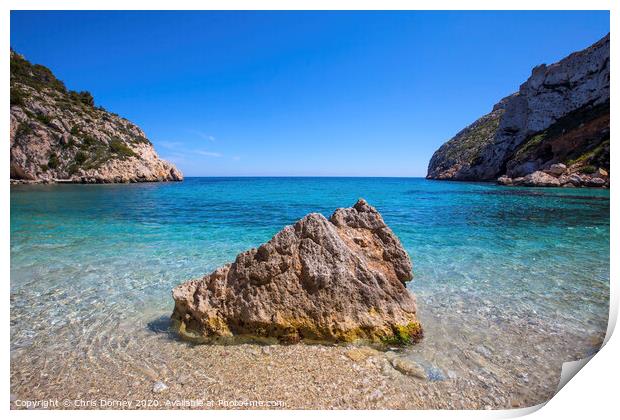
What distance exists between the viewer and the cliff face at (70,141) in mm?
45562

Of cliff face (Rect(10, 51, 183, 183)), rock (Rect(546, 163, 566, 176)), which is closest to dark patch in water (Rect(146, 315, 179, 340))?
cliff face (Rect(10, 51, 183, 183))

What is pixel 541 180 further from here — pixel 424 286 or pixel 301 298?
pixel 301 298

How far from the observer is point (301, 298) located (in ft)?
13.5

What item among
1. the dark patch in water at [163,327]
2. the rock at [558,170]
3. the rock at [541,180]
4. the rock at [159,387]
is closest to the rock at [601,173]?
the rock at [541,180]

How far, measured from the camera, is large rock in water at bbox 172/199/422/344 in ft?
13.2

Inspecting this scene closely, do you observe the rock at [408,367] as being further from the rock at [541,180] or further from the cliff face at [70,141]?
the rock at [541,180]

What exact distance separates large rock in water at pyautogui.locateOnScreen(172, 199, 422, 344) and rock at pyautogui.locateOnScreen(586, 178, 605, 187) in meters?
45.4

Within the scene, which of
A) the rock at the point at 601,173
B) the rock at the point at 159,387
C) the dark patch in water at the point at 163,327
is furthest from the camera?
the rock at the point at 601,173

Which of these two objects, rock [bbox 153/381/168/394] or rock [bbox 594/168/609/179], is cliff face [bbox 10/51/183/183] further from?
rock [bbox 594/168/609/179]

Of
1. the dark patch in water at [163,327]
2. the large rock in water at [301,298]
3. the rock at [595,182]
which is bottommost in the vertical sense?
the dark patch in water at [163,327]

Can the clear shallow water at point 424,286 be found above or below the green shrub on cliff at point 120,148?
below

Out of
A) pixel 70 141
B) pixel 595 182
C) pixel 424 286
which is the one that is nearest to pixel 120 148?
pixel 70 141

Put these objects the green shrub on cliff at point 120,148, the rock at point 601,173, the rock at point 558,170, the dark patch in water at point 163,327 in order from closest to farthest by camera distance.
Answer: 1. the dark patch in water at point 163,327
2. the rock at point 601,173
3. the rock at point 558,170
4. the green shrub on cliff at point 120,148
